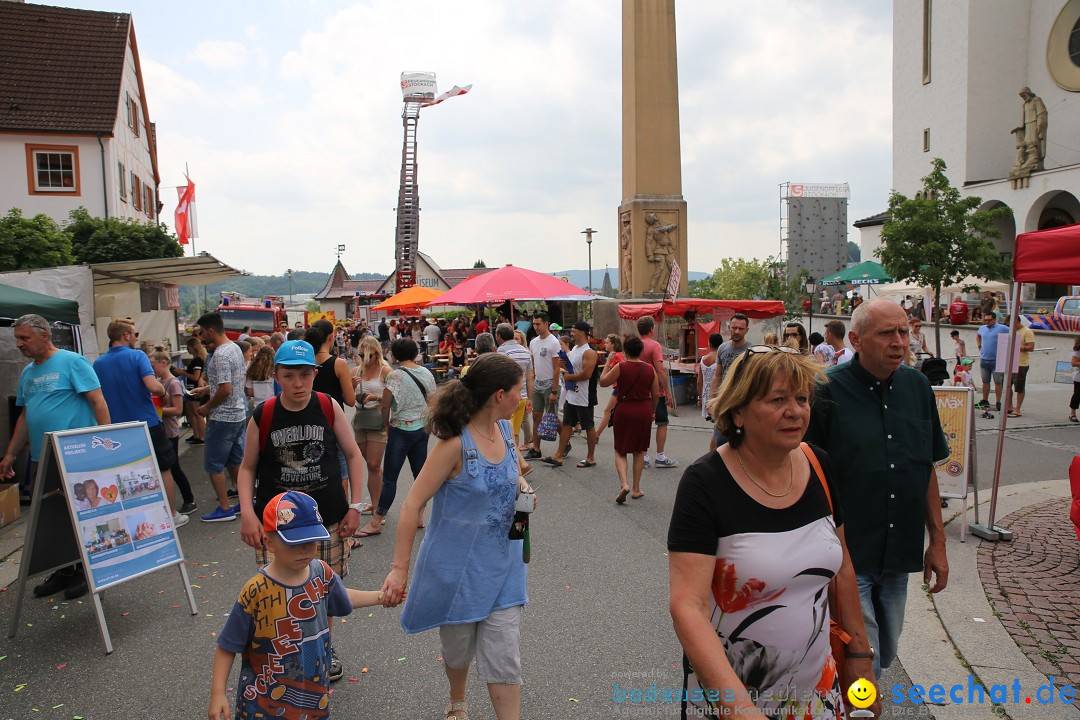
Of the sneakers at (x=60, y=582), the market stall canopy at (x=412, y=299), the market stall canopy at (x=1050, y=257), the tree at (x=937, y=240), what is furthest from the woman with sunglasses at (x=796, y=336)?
the market stall canopy at (x=412, y=299)

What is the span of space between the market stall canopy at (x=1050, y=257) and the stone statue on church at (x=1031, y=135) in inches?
1317

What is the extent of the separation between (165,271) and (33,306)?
5900 millimetres

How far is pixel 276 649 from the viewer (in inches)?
106

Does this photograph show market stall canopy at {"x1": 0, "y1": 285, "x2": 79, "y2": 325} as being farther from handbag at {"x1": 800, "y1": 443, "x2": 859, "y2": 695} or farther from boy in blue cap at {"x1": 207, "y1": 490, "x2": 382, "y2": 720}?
handbag at {"x1": 800, "y1": 443, "x2": 859, "y2": 695}

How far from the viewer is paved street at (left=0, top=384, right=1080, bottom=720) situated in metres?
3.75

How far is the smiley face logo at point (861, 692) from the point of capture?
7.85 feet

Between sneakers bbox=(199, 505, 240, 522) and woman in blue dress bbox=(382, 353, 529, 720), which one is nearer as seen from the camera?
woman in blue dress bbox=(382, 353, 529, 720)

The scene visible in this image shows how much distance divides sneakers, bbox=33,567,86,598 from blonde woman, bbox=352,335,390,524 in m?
2.38

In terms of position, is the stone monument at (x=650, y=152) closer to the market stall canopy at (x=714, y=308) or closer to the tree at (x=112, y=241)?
the market stall canopy at (x=714, y=308)

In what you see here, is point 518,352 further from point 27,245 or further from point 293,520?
point 27,245

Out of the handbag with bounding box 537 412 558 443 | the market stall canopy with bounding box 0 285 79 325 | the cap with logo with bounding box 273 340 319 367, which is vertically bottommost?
the handbag with bounding box 537 412 558 443

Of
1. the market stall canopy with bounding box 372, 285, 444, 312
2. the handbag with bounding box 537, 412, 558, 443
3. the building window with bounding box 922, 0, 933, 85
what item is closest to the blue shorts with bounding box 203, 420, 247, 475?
the handbag with bounding box 537, 412, 558, 443

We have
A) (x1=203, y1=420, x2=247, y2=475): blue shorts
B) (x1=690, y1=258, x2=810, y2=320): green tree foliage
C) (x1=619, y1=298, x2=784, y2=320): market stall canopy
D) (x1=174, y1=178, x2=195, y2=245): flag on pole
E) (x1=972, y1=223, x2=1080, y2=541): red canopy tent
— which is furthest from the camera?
(x1=690, y1=258, x2=810, y2=320): green tree foliage

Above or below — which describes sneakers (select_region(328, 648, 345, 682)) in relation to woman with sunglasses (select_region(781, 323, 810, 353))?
below
